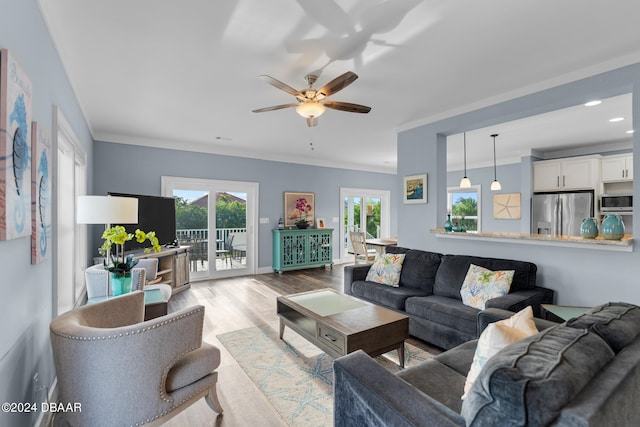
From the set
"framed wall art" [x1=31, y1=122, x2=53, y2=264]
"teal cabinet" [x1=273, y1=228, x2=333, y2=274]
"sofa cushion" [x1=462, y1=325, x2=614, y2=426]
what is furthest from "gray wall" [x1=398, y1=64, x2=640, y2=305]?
"framed wall art" [x1=31, y1=122, x2=53, y2=264]

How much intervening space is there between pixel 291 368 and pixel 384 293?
4.47 feet

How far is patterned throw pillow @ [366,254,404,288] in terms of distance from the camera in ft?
12.0

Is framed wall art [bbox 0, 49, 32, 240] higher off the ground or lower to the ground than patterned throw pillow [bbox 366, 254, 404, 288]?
higher

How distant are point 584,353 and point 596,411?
0.23 meters

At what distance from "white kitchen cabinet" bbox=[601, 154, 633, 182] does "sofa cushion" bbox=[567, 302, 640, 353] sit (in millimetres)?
5070

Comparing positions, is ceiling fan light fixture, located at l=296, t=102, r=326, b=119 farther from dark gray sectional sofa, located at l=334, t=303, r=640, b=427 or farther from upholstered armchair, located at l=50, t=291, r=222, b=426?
dark gray sectional sofa, located at l=334, t=303, r=640, b=427

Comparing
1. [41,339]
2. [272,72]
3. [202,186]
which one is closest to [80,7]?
[272,72]

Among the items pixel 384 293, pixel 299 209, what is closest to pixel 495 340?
pixel 384 293

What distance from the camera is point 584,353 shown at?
3.19 ft

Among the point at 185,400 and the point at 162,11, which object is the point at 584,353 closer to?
the point at 185,400

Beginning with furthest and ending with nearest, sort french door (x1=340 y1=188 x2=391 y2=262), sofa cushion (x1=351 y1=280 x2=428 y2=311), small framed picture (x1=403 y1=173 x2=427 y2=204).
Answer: french door (x1=340 y1=188 x2=391 y2=262)
small framed picture (x1=403 y1=173 x2=427 y2=204)
sofa cushion (x1=351 y1=280 x2=428 y2=311)

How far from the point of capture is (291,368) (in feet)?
8.38

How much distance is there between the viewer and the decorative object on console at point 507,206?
655 cm

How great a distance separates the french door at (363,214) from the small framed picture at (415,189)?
3.35 meters
